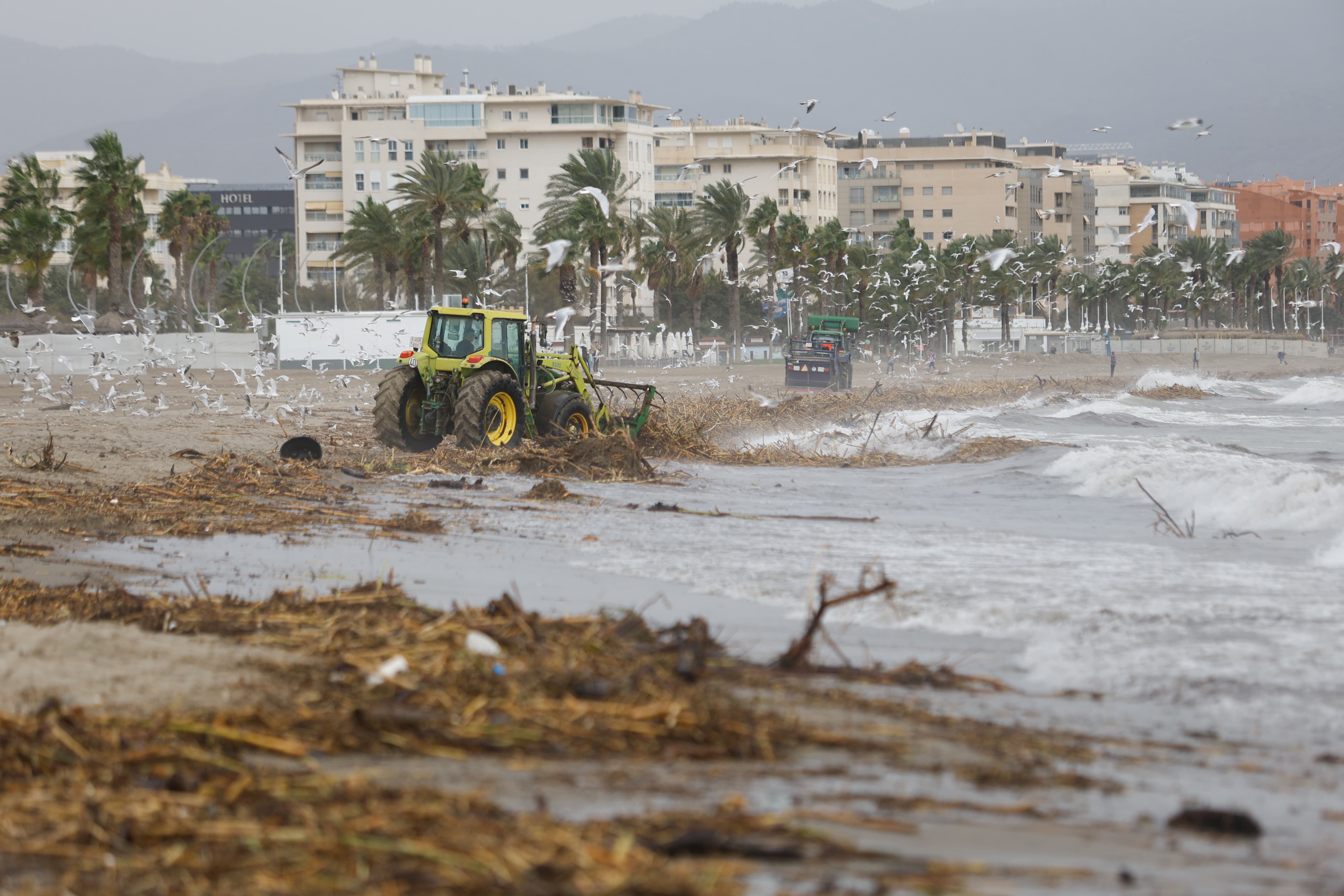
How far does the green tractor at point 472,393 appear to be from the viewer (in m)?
17.2

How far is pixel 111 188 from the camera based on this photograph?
53.4 m

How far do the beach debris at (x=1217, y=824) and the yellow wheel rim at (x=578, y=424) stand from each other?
14.3 metres

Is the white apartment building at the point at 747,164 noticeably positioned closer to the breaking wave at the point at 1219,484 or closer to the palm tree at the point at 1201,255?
the palm tree at the point at 1201,255

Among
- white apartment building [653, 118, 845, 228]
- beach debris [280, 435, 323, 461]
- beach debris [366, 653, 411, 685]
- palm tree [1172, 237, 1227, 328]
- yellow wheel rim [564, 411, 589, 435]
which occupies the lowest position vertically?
beach debris [366, 653, 411, 685]

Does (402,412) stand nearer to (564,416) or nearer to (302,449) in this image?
(302,449)

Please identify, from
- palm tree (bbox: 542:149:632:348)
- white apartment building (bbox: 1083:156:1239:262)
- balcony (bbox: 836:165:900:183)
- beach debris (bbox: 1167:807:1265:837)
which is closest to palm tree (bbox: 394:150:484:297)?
palm tree (bbox: 542:149:632:348)

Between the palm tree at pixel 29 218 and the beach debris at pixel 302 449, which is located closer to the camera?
the beach debris at pixel 302 449

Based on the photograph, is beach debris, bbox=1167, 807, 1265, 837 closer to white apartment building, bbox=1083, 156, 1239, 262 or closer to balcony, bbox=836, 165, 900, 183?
balcony, bbox=836, 165, 900, 183

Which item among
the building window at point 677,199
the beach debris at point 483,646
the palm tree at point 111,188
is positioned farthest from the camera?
the building window at point 677,199

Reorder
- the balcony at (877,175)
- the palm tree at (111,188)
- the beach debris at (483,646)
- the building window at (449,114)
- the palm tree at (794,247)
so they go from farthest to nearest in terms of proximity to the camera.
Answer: the balcony at (877,175) < the building window at (449,114) < the palm tree at (794,247) < the palm tree at (111,188) < the beach debris at (483,646)

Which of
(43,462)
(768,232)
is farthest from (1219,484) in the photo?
(768,232)

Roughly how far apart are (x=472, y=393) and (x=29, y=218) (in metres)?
43.7

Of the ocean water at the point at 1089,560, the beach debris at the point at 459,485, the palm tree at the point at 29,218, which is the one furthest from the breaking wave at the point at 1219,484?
the palm tree at the point at 29,218

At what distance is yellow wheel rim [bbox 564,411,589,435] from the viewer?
18.2m
